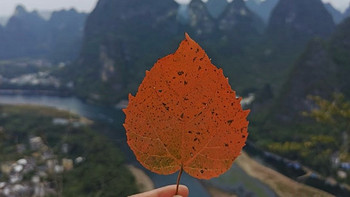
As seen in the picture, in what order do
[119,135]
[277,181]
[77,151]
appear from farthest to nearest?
[119,135]
[277,181]
[77,151]

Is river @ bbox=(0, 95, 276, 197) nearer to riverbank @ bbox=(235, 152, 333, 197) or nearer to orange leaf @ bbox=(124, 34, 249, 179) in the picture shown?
riverbank @ bbox=(235, 152, 333, 197)

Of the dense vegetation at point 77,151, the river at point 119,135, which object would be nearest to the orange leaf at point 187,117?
the dense vegetation at point 77,151

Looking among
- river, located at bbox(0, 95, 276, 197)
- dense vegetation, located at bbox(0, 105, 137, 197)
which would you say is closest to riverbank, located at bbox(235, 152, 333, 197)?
river, located at bbox(0, 95, 276, 197)

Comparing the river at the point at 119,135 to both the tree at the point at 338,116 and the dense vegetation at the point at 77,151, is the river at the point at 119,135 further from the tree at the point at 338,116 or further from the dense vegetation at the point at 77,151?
the tree at the point at 338,116

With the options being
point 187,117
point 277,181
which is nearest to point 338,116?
point 277,181

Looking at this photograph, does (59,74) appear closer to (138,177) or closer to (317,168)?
(138,177)

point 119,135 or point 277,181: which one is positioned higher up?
point 277,181

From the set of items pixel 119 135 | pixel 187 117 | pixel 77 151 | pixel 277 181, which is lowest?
pixel 119 135

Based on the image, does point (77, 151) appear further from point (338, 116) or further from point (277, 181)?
point (338, 116)
